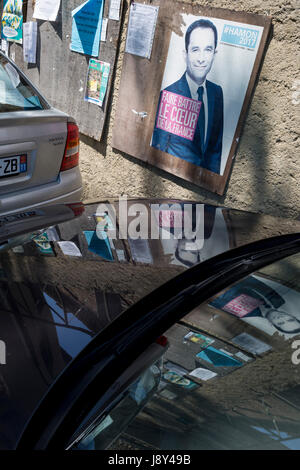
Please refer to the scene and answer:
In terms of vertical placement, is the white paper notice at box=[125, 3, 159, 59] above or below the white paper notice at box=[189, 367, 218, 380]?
above

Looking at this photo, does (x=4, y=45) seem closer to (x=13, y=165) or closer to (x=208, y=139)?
(x=208, y=139)

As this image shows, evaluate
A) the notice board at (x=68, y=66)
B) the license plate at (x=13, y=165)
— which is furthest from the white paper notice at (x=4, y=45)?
the license plate at (x=13, y=165)

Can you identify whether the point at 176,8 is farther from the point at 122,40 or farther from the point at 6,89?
the point at 6,89

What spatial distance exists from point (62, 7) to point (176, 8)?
182 centimetres

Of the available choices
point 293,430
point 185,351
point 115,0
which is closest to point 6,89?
point 115,0

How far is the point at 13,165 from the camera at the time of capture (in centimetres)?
281

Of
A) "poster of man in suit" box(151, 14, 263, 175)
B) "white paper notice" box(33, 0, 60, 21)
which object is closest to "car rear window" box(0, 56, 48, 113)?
"poster of man in suit" box(151, 14, 263, 175)

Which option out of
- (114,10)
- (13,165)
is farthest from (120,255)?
(114,10)

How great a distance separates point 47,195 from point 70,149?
1.27ft

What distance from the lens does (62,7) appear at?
5.26m

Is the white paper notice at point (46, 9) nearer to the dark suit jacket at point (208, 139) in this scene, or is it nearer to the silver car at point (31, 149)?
the dark suit jacket at point (208, 139)

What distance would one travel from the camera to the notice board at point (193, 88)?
11.9 ft

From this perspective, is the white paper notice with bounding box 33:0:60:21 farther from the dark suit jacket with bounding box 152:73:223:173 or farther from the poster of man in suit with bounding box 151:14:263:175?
the dark suit jacket with bounding box 152:73:223:173

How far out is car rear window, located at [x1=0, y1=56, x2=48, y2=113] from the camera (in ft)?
9.89
